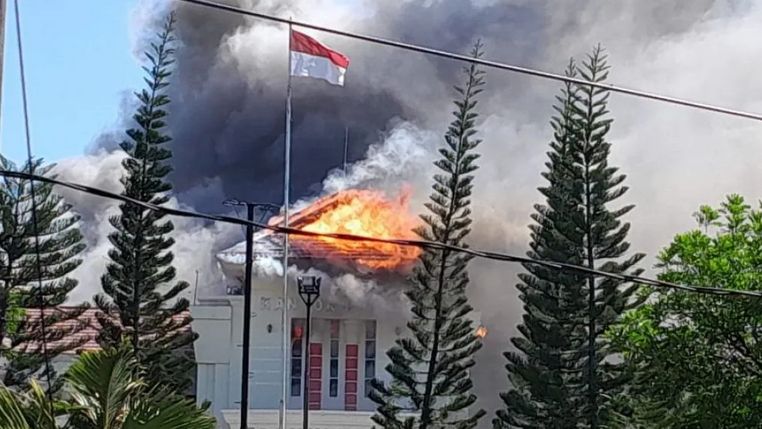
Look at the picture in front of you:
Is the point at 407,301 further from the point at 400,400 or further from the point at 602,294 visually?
the point at 602,294

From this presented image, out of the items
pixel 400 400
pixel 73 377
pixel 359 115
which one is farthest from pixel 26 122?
pixel 359 115

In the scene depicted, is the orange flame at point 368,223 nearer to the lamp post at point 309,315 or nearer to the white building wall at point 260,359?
the white building wall at point 260,359

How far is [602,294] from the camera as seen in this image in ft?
52.9

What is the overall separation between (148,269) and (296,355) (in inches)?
150

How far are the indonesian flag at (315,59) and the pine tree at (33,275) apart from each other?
5.69 m

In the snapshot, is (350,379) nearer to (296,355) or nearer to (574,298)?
(296,355)

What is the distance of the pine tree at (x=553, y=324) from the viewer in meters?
15.9

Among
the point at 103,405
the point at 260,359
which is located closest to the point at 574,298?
the point at 260,359

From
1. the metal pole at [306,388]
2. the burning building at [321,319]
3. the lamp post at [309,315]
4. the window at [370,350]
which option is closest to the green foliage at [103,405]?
the lamp post at [309,315]

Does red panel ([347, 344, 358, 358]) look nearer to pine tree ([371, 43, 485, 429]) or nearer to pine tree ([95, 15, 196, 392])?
pine tree ([371, 43, 485, 429])

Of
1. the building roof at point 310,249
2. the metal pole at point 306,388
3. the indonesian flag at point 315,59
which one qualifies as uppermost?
the indonesian flag at point 315,59

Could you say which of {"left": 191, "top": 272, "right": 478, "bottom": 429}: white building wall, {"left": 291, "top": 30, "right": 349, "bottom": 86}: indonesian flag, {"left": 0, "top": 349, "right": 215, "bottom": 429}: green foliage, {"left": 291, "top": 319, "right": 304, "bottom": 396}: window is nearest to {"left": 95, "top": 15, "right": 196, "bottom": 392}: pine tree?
{"left": 191, "top": 272, "right": 478, "bottom": 429}: white building wall

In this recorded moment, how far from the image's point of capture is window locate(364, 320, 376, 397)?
18.3m

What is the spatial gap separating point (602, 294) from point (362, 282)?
4.99 meters
